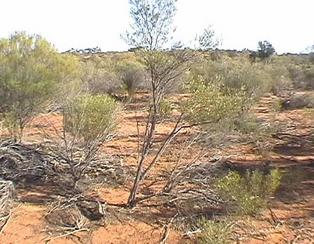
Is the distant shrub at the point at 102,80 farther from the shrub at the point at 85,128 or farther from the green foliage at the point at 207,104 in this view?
the green foliage at the point at 207,104

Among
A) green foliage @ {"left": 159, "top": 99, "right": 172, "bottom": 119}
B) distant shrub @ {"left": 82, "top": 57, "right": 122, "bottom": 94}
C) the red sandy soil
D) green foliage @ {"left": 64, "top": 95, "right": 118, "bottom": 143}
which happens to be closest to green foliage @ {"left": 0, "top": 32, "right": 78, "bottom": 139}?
the red sandy soil

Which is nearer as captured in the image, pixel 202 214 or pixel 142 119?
pixel 202 214

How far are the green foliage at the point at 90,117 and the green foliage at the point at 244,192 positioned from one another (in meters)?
2.91

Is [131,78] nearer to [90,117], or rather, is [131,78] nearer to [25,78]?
[25,78]

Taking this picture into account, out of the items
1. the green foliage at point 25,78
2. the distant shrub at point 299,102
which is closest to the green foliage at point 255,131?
the green foliage at point 25,78

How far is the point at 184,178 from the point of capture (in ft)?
39.9

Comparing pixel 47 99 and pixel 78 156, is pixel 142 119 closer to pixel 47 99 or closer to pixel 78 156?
pixel 47 99

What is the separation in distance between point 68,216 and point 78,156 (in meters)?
2.72

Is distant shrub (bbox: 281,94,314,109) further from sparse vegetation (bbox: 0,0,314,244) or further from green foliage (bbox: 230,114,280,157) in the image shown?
sparse vegetation (bbox: 0,0,314,244)

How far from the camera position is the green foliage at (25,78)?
15141 mm

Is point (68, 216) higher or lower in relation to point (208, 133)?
lower

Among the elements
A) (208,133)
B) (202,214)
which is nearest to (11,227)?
(202,214)

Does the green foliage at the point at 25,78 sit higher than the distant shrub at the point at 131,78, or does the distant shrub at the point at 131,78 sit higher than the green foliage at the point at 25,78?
the green foliage at the point at 25,78

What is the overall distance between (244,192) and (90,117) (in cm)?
373
